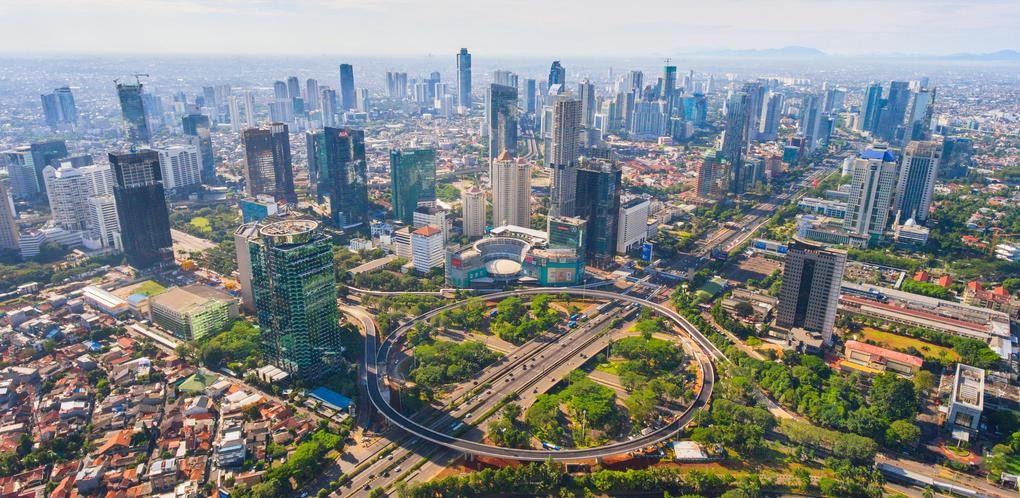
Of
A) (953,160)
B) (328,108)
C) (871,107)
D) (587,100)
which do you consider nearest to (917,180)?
(953,160)

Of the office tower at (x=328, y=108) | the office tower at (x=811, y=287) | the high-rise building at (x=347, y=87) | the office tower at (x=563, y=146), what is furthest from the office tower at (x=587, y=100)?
the office tower at (x=811, y=287)

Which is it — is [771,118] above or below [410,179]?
above

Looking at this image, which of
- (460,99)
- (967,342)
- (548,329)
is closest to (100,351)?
(548,329)

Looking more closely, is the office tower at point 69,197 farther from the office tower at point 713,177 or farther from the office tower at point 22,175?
the office tower at point 713,177

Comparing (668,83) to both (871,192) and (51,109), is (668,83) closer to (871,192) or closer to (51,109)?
(871,192)

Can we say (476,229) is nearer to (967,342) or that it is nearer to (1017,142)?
(967,342)

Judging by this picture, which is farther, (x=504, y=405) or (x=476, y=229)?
(x=476, y=229)
